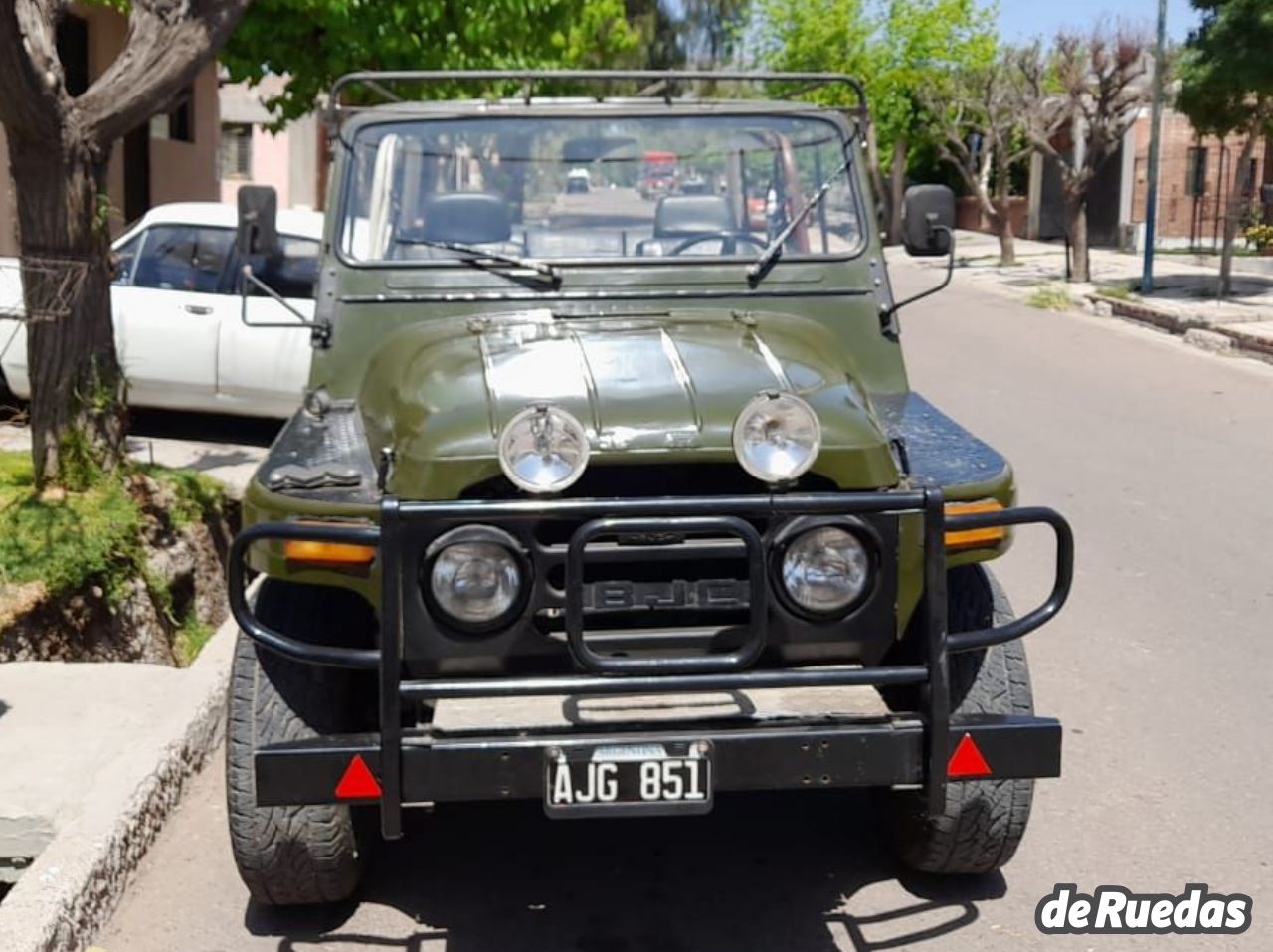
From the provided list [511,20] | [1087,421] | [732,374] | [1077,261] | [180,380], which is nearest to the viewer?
[732,374]

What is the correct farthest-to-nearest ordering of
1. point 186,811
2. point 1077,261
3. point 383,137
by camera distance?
point 1077,261, point 383,137, point 186,811

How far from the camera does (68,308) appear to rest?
7.13m

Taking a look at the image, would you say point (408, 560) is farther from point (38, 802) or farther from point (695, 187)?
point (695, 187)

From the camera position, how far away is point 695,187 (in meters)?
5.21

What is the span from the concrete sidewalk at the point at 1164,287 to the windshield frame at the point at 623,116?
12.7 metres

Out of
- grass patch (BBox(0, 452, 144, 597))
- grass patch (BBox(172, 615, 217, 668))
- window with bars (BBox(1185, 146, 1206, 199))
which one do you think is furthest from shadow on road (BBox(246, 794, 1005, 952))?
window with bars (BBox(1185, 146, 1206, 199))

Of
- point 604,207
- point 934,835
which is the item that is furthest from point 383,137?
point 934,835

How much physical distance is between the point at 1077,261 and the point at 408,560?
2508cm

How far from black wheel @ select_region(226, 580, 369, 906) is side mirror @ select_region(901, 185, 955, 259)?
7.74 feet

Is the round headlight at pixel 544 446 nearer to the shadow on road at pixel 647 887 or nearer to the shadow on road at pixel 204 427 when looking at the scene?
the shadow on road at pixel 647 887

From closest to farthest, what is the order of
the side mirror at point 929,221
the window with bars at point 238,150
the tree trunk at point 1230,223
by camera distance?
1. the side mirror at point 929,221
2. the tree trunk at point 1230,223
3. the window with bars at point 238,150

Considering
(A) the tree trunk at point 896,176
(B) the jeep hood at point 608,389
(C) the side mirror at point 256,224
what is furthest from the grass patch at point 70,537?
(A) the tree trunk at point 896,176

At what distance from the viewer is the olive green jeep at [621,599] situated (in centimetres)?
340

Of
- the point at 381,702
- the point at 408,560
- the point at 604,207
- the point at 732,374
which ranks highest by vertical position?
the point at 604,207
